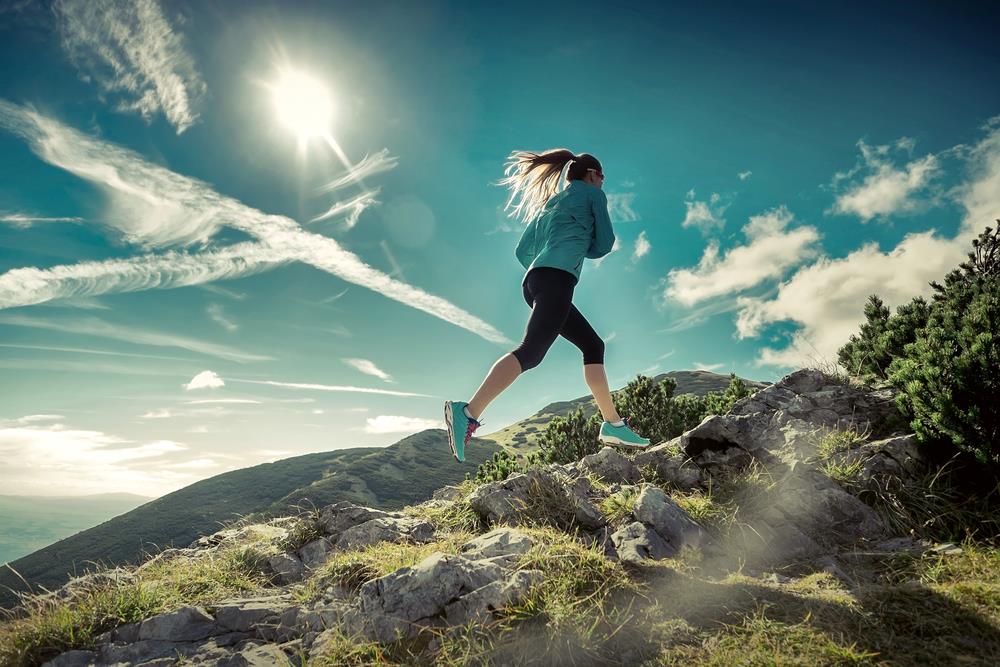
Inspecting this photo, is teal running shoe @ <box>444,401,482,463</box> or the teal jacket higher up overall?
the teal jacket

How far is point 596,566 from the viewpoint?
10.5 ft

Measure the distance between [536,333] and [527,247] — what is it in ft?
3.84

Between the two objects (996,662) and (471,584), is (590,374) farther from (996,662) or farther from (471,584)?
(996,662)

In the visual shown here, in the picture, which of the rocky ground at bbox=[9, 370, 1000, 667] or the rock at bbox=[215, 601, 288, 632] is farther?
the rock at bbox=[215, 601, 288, 632]

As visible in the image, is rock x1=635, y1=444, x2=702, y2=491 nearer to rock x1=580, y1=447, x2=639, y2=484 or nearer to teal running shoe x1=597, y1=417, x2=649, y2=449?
rock x1=580, y1=447, x2=639, y2=484

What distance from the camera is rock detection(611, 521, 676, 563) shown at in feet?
11.5

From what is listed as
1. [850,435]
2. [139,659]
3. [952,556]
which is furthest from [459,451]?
[850,435]

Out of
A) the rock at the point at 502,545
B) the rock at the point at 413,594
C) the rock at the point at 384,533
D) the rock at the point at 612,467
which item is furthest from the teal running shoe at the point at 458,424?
the rock at the point at 612,467

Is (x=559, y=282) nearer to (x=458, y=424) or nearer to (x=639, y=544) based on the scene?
(x=458, y=424)

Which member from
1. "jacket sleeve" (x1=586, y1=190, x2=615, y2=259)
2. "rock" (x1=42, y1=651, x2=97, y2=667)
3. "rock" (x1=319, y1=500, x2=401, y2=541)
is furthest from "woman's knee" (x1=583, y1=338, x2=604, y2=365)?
"rock" (x1=42, y1=651, x2=97, y2=667)

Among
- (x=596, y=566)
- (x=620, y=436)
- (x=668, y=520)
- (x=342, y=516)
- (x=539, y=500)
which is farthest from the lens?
(x=342, y=516)

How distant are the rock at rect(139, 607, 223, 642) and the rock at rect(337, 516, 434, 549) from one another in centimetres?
148

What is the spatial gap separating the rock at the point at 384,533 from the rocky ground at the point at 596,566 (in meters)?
0.02

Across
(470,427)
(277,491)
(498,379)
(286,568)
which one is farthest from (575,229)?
(277,491)
